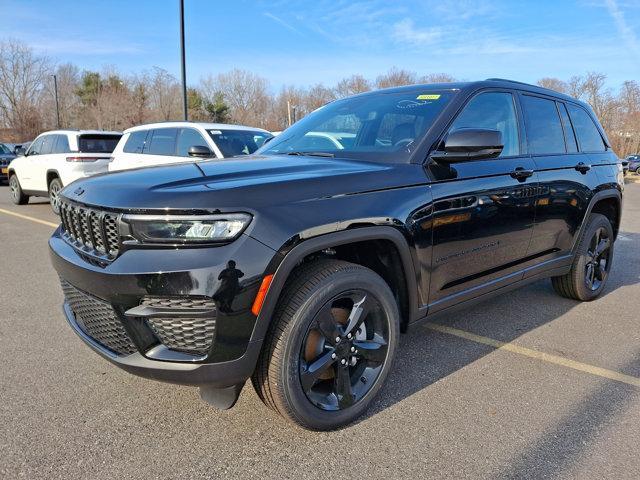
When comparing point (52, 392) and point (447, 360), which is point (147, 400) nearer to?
point (52, 392)

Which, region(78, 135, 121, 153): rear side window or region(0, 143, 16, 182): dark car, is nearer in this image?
region(78, 135, 121, 153): rear side window

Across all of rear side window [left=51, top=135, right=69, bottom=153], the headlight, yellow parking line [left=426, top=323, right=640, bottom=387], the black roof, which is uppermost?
the black roof

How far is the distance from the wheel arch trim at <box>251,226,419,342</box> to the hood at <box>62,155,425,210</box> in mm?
204

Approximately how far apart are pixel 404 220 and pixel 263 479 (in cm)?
141

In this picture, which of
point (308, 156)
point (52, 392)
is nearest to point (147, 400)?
point (52, 392)

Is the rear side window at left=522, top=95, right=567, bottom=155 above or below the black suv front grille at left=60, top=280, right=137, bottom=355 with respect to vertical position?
above

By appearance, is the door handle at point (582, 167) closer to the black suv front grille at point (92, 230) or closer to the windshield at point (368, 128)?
the windshield at point (368, 128)

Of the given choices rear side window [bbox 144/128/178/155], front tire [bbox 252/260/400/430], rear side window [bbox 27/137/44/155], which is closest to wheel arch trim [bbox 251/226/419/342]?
front tire [bbox 252/260/400/430]

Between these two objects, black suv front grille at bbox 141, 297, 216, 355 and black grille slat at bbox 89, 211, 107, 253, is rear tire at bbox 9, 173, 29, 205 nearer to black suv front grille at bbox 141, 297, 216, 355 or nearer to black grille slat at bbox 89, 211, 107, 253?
black grille slat at bbox 89, 211, 107, 253

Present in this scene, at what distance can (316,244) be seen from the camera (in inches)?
87.8

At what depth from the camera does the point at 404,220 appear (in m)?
2.60

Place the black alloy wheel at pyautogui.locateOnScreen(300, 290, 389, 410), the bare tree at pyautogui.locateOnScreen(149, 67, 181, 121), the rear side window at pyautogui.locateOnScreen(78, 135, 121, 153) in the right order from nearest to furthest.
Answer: the black alloy wheel at pyautogui.locateOnScreen(300, 290, 389, 410) < the rear side window at pyautogui.locateOnScreen(78, 135, 121, 153) < the bare tree at pyautogui.locateOnScreen(149, 67, 181, 121)

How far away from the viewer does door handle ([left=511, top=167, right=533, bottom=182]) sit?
336cm

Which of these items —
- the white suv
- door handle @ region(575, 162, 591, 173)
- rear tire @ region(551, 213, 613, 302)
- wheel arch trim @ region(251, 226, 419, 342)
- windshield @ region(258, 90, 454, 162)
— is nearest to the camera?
wheel arch trim @ region(251, 226, 419, 342)
